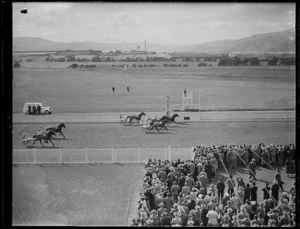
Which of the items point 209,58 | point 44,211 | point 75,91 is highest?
point 209,58

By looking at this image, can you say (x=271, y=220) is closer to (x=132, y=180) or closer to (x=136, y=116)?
(x=132, y=180)

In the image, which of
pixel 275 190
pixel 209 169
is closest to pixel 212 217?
pixel 275 190

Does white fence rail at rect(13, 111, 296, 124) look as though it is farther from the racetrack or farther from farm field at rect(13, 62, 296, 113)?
farm field at rect(13, 62, 296, 113)

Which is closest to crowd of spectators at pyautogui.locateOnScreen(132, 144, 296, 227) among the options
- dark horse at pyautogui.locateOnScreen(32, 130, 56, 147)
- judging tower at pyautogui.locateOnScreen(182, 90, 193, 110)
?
dark horse at pyautogui.locateOnScreen(32, 130, 56, 147)

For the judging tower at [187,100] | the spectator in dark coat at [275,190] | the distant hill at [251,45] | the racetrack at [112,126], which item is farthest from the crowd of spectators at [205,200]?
the judging tower at [187,100]
